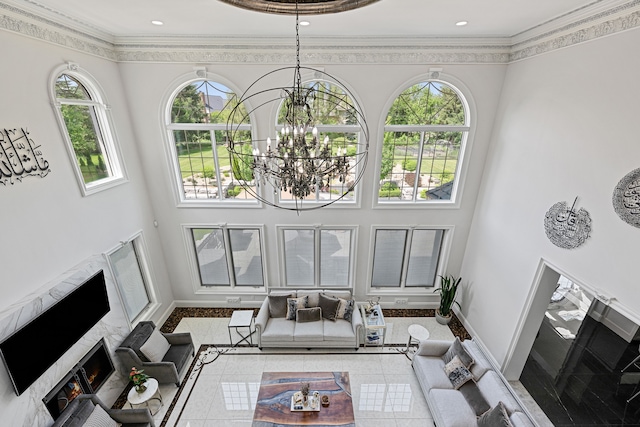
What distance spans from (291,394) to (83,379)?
3078mm

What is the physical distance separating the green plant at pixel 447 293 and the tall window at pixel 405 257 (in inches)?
13.6

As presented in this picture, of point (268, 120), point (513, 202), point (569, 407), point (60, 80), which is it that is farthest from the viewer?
point (268, 120)

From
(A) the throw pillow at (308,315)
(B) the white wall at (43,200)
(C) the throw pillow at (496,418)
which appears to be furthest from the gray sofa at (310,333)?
(B) the white wall at (43,200)

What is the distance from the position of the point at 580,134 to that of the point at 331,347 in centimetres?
532

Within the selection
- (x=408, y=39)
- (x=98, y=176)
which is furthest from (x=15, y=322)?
(x=408, y=39)

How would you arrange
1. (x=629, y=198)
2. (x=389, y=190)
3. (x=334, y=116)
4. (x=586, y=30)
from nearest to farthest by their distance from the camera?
(x=629, y=198), (x=586, y=30), (x=334, y=116), (x=389, y=190)

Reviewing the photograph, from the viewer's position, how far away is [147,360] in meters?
4.87

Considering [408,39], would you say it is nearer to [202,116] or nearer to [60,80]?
[202,116]

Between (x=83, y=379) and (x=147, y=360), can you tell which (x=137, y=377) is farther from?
(x=83, y=379)

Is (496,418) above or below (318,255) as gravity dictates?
below

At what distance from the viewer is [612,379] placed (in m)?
5.13

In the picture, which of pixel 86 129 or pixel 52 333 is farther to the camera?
pixel 86 129

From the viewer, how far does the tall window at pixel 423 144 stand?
5.55 m

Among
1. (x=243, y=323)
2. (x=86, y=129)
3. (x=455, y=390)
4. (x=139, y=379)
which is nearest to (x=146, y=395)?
(x=139, y=379)
